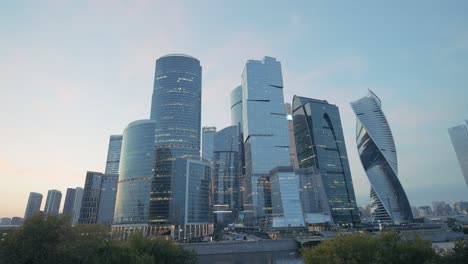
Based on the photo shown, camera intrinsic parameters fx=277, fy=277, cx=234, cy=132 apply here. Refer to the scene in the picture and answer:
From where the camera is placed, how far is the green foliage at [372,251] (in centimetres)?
3872

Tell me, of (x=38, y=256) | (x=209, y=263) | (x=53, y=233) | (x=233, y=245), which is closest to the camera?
(x=38, y=256)

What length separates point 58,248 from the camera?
37844mm

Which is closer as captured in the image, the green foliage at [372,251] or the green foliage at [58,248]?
the green foliage at [58,248]

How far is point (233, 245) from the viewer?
4811 inches

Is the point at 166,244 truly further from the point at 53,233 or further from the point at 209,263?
the point at 209,263

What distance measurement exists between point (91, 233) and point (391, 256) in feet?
167

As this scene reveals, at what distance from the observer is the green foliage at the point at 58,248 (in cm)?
3753

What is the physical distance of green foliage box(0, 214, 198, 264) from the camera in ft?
123

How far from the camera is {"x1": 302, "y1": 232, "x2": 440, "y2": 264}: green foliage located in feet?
127

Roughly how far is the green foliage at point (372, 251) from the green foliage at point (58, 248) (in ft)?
86.4

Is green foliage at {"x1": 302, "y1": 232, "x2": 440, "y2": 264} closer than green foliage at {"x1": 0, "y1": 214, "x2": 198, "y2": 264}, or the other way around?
green foliage at {"x1": 0, "y1": 214, "x2": 198, "y2": 264}

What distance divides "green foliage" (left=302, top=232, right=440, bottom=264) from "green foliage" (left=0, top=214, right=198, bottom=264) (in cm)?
2633

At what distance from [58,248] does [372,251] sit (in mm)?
45448

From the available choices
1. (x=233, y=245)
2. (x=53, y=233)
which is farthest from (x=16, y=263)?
(x=233, y=245)
